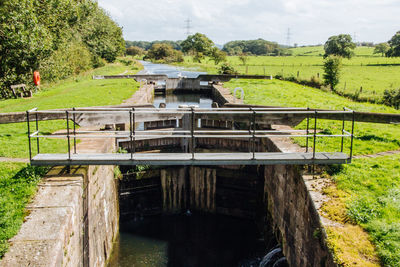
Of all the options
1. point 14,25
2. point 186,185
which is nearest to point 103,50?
point 14,25

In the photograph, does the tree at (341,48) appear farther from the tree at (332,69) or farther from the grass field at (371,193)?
the grass field at (371,193)

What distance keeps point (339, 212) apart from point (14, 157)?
690 centimetres

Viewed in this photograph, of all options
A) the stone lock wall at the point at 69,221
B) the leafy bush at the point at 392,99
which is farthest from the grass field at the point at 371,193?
the leafy bush at the point at 392,99

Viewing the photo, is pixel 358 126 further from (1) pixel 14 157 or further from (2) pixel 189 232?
(1) pixel 14 157

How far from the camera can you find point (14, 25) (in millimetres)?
19422

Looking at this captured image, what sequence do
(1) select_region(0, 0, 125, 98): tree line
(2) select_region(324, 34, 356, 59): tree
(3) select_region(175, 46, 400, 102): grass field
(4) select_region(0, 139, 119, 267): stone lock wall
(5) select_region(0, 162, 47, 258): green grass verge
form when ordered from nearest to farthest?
(4) select_region(0, 139, 119, 267): stone lock wall, (5) select_region(0, 162, 47, 258): green grass verge, (1) select_region(0, 0, 125, 98): tree line, (3) select_region(175, 46, 400, 102): grass field, (2) select_region(324, 34, 356, 59): tree

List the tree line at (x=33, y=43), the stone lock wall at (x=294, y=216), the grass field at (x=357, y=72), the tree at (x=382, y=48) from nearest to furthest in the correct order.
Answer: the stone lock wall at (x=294, y=216), the tree line at (x=33, y=43), the grass field at (x=357, y=72), the tree at (x=382, y=48)

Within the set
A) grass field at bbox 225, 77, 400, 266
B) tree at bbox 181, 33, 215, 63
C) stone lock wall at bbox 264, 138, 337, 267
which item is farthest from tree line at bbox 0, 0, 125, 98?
tree at bbox 181, 33, 215, 63

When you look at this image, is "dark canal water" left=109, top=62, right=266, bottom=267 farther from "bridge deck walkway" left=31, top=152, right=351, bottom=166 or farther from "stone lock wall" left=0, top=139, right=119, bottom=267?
"bridge deck walkway" left=31, top=152, right=351, bottom=166

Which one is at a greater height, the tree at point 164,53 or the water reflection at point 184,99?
the tree at point 164,53

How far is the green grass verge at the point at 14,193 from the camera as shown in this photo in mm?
5480

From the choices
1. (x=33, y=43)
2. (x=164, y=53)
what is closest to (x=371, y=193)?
(x=33, y=43)

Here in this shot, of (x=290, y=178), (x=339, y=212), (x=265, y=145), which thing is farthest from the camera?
(x=265, y=145)

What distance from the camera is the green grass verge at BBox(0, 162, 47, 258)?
5480 millimetres
